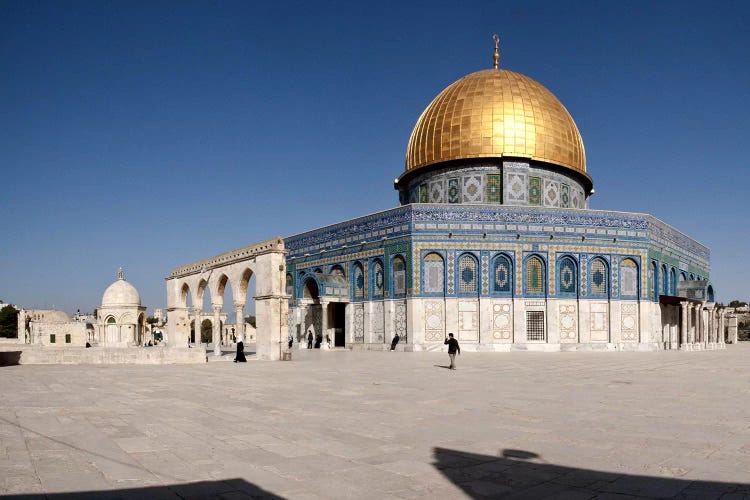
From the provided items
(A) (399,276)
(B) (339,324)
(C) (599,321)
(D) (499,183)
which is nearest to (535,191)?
(D) (499,183)

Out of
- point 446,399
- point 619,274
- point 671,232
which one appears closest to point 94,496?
point 446,399

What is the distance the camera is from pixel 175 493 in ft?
15.3

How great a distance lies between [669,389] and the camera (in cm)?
1189

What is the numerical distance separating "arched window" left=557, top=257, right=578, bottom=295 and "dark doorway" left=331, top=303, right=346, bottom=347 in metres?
12.5

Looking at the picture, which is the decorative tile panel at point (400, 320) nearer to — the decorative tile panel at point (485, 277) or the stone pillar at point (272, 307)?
the decorative tile panel at point (485, 277)

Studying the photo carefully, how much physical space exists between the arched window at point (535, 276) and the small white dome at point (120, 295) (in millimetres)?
26808

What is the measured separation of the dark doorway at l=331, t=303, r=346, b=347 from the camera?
Answer: 36625 mm

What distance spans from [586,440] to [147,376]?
11083 mm

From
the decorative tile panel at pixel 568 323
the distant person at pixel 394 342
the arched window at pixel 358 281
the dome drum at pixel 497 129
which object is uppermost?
the dome drum at pixel 497 129

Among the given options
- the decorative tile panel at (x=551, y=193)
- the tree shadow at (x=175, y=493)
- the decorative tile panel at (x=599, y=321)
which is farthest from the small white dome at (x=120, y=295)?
the tree shadow at (x=175, y=493)

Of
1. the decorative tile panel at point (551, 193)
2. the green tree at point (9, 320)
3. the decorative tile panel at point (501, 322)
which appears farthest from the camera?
the green tree at point (9, 320)

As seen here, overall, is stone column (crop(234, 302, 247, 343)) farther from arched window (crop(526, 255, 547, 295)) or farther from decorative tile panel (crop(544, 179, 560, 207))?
decorative tile panel (crop(544, 179, 560, 207))

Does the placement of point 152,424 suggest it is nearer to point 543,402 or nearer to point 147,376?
point 543,402

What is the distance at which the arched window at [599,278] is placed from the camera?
31.7 m
